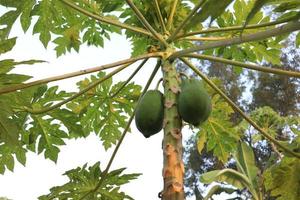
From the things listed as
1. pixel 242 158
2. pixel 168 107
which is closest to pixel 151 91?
pixel 168 107

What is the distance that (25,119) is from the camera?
9.56ft

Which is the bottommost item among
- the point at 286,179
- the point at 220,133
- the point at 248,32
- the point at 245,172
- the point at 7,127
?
the point at 7,127

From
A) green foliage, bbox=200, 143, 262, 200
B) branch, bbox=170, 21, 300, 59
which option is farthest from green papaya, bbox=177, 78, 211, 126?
green foliage, bbox=200, 143, 262, 200

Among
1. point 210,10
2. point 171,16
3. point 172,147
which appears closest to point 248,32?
point 171,16

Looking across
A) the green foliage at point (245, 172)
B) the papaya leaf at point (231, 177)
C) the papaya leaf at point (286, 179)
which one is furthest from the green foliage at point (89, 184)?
the papaya leaf at point (231, 177)

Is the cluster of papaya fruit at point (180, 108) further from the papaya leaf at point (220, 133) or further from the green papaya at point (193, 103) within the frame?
the papaya leaf at point (220, 133)

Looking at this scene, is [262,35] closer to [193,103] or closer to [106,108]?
[193,103]

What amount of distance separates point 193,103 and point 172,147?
22cm

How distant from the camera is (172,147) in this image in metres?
2.28

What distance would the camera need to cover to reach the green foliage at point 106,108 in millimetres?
3420

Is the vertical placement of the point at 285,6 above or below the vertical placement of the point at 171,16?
below

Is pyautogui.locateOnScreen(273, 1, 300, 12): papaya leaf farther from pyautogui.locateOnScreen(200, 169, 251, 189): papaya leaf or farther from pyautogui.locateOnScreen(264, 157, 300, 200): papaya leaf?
pyautogui.locateOnScreen(200, 169, 251, 189): papaya leaf

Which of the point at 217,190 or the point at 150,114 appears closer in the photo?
the point at 150,114

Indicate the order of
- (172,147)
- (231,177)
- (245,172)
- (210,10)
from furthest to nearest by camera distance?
(231,177) < (245,172) < (172,147) < (210,10)
